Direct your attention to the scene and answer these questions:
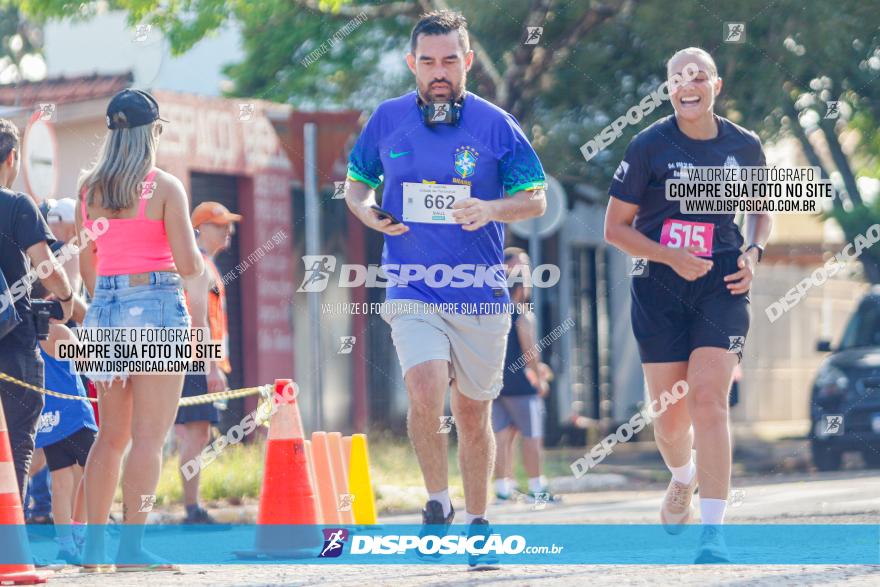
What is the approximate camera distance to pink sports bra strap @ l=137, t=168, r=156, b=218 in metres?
6.57

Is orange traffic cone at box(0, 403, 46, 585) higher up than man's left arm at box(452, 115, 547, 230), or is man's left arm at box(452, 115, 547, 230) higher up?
man's left arm at box(452, 115, 547, 230)

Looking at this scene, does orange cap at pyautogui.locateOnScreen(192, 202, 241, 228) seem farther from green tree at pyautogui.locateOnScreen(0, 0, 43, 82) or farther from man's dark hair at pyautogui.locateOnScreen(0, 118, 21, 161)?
green tree at pyautogui.locateOnScreen(0, 0, 43, 82)

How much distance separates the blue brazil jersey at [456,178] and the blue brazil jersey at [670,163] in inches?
20.0

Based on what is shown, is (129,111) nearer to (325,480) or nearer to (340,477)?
(325,480)

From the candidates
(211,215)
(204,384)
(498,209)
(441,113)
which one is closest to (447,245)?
(498,209)

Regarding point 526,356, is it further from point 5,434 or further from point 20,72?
point 20,72

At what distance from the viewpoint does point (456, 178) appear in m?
6.57

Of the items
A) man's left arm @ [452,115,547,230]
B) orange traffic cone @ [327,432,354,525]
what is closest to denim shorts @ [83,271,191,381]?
man's left arm @ [452,115,547,230]

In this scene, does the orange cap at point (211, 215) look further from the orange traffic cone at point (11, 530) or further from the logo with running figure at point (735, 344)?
the logo with running figure at point (735, 344)

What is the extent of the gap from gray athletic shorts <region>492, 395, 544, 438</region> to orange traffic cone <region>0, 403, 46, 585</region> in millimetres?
6266

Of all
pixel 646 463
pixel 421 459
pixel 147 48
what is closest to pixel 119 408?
pixel 421 459

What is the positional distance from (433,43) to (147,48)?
9.74 m

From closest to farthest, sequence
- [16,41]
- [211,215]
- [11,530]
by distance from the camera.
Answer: [11,530] < [211,215] < [16,41]

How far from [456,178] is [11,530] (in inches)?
85.9
